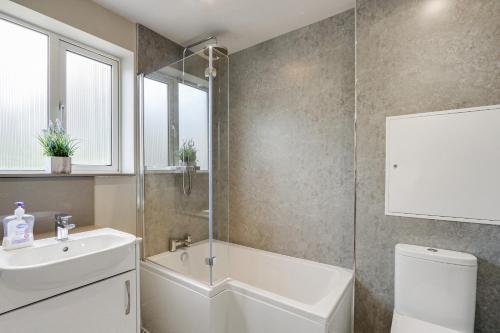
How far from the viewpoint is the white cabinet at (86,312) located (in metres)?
1.06

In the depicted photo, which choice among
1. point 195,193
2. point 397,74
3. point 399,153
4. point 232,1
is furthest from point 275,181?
point 232,1

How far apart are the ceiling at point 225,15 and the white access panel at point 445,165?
42.2 inches

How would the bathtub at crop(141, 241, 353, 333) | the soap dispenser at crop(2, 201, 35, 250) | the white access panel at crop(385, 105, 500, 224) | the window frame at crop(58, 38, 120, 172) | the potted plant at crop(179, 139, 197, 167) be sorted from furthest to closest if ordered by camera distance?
the potted plant at crop(179, 139, 197, 167)
the window frame at crop(58, 38, 120, 172)
the bathtub at crop(141, 241, 353, 333)
the white access panel at crop(385, 105, 500, 224)
the soap dispenser at crop(2, 201, 35, 250)

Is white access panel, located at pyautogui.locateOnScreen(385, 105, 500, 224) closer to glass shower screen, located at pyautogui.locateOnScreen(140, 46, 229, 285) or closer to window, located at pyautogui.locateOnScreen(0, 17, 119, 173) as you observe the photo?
glass shower screen, located at pyautogui.locateOnScreen(140, 46, 229, 285)

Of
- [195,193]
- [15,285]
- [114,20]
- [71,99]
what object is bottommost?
[15,285]

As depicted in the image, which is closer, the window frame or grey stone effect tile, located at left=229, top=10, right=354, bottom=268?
the window frame

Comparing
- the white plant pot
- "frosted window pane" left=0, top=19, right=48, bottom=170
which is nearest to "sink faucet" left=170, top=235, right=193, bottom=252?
the white plant pot

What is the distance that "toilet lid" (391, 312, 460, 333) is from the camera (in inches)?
51.4

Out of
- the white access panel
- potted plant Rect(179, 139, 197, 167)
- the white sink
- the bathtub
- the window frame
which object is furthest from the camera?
potted plant Rect(179, 139, 197, 167)

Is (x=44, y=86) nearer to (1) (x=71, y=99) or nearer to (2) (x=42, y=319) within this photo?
(1) (x=71, y=99)

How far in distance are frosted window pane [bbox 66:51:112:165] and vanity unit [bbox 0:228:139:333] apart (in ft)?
2.20

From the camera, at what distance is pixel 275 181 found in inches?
91.7

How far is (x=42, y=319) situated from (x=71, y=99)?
4.67 ft

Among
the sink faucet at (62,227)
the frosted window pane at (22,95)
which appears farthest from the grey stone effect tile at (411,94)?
the frosted window pane at (22,95)
